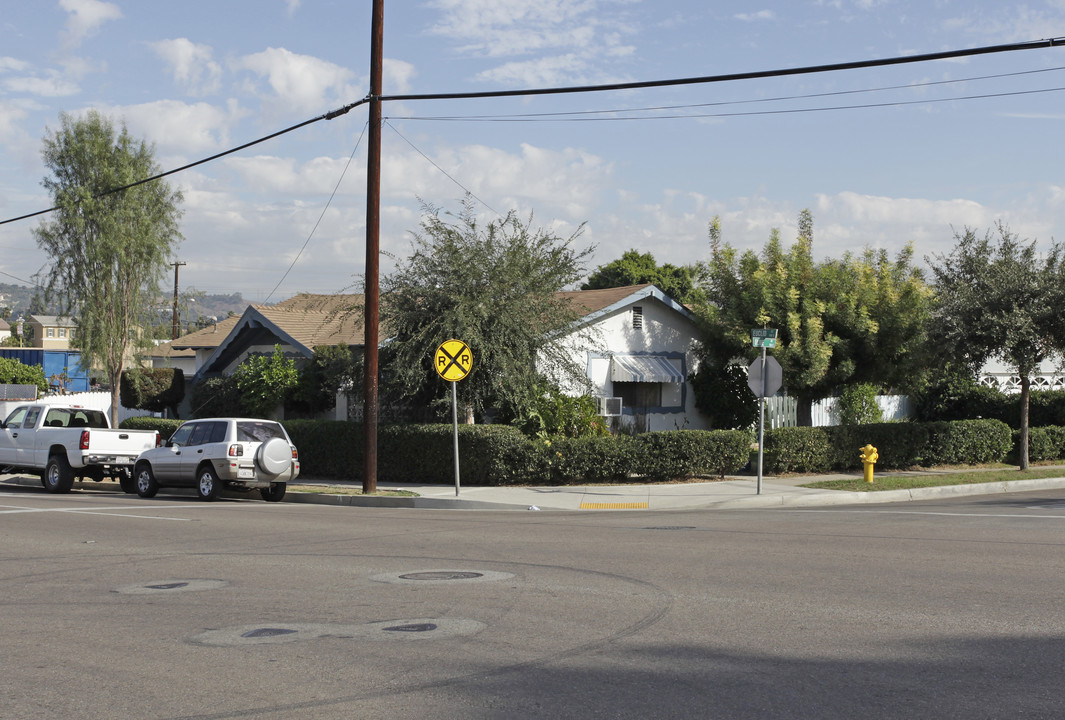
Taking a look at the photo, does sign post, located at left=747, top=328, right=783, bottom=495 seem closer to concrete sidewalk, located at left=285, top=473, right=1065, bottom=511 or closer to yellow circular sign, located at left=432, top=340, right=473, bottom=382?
concrete sidewalk, located at left=285, top=473, right=1065, bottom=511

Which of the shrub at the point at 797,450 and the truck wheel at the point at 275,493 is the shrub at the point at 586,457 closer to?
the shrub at the point at 797,450

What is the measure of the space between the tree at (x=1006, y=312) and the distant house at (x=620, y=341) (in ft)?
24.3

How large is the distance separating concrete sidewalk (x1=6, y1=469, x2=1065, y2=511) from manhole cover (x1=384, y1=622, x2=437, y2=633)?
11.2m

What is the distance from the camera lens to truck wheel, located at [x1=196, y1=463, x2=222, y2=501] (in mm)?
20766

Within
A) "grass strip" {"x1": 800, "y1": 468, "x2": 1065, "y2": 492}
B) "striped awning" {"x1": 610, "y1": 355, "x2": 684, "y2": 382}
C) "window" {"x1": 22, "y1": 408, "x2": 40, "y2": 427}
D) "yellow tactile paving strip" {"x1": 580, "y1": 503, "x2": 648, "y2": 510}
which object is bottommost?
"yellow tactile paving strip" {"x1": 580, "y1": 503, "x2": 648, "y2": 510}

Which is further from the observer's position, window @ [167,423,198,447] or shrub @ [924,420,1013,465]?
shrub @ [924,420,1013,465]

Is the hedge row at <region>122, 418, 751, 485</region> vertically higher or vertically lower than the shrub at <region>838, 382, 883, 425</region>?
lower

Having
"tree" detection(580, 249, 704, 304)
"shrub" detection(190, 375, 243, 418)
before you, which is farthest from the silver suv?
"tree" detection(580, 249, 704, 304)

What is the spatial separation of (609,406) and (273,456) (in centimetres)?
1038

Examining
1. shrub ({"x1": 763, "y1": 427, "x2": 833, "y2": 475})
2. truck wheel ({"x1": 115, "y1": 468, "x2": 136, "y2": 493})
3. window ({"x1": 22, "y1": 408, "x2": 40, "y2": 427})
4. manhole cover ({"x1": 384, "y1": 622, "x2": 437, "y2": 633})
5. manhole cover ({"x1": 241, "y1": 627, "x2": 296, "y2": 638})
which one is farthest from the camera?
shrub ({"x1": 763, "y1": 427, "x2": 833, "y2": 475})

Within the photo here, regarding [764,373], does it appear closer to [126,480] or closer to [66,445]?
[126,480]

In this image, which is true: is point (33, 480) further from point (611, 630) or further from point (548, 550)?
point (611, 630)

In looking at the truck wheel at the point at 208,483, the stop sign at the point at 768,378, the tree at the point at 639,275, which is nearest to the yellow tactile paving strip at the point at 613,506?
the stop sign at the point at 768,378

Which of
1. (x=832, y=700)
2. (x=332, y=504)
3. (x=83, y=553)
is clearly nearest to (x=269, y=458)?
(x=332, y=504)
